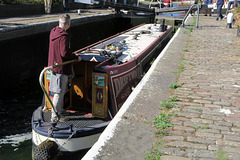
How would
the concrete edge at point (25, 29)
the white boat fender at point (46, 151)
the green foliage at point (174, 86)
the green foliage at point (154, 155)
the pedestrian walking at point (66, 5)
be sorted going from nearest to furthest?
the green foliage at point (154, 155) < the white boat fender at point (46, 151) < the green foliage at point (174, 86) < the concrete edge at point (25, 29) < the pedestrian walking at point (66, 5)

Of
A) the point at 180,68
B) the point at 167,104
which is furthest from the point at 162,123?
the point at 180,68

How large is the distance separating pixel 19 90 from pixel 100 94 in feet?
22.4

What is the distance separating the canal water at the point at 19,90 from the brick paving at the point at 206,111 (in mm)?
2668

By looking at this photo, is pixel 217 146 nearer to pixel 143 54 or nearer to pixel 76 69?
pixel 76 69

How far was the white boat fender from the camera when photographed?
5320 millimetres

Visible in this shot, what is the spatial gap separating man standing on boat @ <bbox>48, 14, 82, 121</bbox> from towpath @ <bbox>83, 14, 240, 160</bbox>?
58.5 inches

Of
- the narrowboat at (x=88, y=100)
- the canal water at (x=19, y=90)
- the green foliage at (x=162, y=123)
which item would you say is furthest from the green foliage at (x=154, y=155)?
the canal water at (x=19, y=90)

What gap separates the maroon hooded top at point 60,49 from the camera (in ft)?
17.7

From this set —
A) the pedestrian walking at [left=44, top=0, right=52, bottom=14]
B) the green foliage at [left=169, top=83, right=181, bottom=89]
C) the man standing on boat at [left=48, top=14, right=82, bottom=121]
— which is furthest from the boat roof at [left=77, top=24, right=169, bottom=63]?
the pedestrian walking at [left=44, top=0, right=52, bottom=14]

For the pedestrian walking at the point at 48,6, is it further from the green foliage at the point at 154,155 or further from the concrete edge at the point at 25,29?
the green foliage at the point at 154,155

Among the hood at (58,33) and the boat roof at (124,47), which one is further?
the boat roof at (124,47)

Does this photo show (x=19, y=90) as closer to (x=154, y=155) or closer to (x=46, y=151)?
(x=46, y=151)

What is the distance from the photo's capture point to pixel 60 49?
5457 millimetres

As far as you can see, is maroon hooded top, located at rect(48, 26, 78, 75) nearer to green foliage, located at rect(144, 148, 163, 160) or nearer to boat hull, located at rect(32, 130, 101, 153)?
boat hull, located at rect(32, 130, 101, 153)
